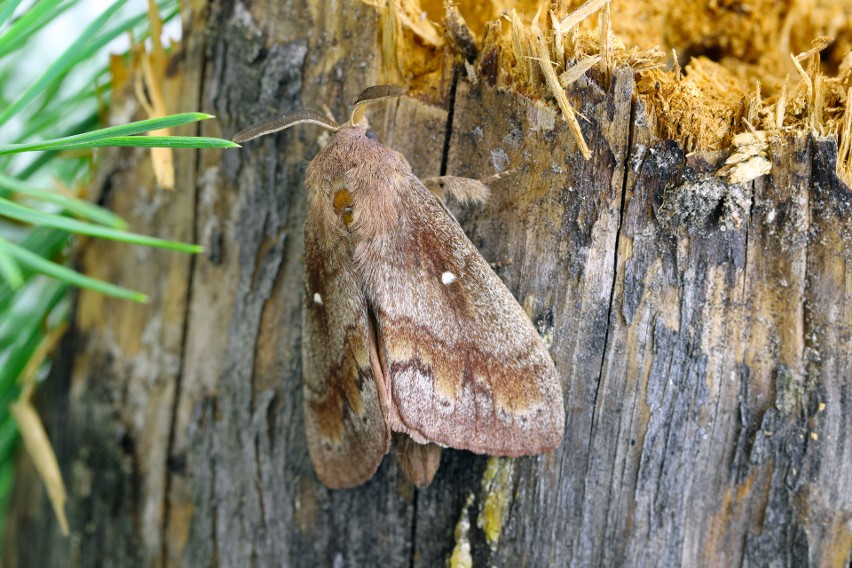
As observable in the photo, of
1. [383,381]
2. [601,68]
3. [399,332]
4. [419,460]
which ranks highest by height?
[601,68]

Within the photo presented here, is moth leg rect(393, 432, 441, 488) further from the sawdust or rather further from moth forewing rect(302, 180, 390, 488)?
the sawdust

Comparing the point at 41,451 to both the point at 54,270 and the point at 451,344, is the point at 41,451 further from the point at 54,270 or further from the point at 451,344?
the point at 451,344

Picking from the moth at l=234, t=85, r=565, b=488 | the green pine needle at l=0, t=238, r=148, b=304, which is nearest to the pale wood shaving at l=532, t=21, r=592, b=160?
the moth at l=234, t=85, r=565, b=488

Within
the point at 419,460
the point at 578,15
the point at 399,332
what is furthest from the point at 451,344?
the point at 578,15

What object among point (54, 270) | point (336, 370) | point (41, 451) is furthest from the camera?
point (41, 451)

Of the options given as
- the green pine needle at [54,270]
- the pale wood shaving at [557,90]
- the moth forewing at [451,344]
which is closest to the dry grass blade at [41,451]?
the green pine needle at [54,270]

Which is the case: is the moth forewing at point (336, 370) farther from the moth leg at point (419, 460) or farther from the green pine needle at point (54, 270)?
the green pine needle at point (54, 270)

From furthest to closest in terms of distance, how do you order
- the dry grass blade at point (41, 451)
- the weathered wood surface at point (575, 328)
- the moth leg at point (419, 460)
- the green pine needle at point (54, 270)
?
the dry grass blade at point (41, 451) → the moth leg at point (419, 460) → the weathered wood surface at point (575, 328) → the green pine needle at point (54, 270)
